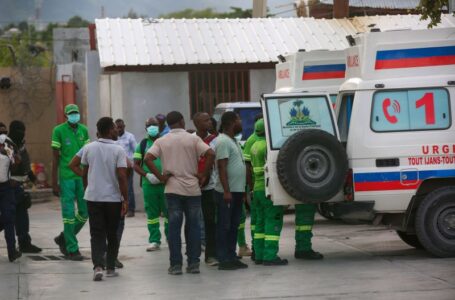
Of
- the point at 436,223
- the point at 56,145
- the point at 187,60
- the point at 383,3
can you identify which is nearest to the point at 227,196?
the point at 436,223

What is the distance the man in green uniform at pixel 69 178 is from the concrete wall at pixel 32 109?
14616mm

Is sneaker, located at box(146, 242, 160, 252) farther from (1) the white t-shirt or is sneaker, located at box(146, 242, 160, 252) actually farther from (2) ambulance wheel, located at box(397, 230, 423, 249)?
(2) ambulance wheel, located at box(397, 230, 423, 249)

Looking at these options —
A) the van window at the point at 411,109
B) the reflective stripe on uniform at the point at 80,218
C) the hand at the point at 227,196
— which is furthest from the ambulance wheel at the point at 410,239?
the reflective stripe on uniform at the point at 80,218

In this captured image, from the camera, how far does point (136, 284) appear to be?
11.9 m

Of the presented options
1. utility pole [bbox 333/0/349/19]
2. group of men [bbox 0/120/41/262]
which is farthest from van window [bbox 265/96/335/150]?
utility pole [bbox 333/0/349/19]

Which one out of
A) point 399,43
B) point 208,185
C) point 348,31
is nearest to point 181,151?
point 208,185

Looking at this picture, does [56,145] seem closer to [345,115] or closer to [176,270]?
[176,270]

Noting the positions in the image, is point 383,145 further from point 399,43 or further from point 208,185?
point 208,185

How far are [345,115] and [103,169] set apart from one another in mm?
3338

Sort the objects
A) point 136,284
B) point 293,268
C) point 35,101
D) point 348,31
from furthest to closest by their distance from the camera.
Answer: point 35,101, point 348,31, point 293,268, point 136,284

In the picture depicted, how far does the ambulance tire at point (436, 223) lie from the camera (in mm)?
12969

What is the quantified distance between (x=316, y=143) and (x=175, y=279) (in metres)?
2.32

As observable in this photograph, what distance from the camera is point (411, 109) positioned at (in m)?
13.0

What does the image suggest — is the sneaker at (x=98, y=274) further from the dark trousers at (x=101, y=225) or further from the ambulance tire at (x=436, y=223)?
the ambulance tire at (x=436, y=223)
